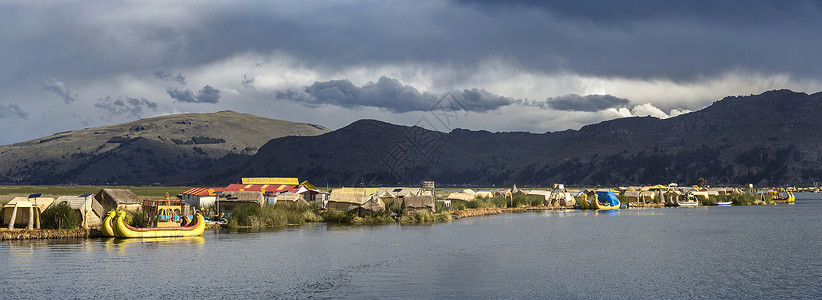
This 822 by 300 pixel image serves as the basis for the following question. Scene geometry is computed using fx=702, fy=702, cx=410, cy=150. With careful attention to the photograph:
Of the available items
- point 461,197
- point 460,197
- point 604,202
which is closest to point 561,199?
point 604,202

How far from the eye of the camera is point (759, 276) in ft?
111


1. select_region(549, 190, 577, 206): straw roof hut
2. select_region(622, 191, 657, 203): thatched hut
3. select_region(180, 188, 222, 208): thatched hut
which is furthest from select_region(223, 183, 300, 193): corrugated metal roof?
select_region(622, 191, 657, 203): thatched hut

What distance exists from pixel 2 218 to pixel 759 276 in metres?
51.2

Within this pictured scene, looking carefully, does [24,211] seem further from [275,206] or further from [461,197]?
[461,197]

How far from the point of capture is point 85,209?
5294 cm

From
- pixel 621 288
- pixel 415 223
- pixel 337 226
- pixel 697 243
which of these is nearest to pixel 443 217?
pixel 415 223

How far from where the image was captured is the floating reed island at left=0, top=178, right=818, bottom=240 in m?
51.7

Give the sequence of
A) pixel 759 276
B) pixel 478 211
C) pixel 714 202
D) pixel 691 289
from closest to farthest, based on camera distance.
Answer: pixel 691 289
pixel 759 276
pixel 478 211
pixel 714 202

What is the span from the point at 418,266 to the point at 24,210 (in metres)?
33.5

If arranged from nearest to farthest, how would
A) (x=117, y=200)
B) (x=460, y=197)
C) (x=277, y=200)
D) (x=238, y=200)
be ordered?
1. (x=117, y=200)
2. (x=238, y=200)
3. (x=277, y=200)
4. (x=460, y=197)

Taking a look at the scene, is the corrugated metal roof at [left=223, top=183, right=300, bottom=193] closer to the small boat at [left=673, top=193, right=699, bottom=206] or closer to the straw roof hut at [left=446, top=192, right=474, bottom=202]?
the straw roof hut at [left=446, top=192, right=474, bottom=202]


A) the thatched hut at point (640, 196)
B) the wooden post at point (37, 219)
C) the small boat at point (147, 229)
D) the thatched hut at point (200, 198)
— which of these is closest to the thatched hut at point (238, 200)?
the thatched hut at point (200, 198)

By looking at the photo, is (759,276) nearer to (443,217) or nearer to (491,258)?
(491,258)

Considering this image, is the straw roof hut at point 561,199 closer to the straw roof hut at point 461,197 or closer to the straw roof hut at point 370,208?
the straw roof hut at point 461,197
